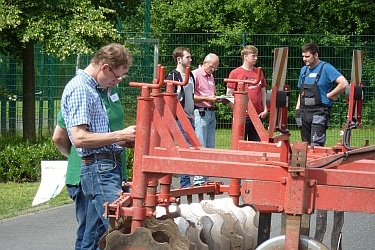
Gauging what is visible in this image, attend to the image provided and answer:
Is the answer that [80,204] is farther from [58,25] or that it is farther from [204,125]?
[58,25]

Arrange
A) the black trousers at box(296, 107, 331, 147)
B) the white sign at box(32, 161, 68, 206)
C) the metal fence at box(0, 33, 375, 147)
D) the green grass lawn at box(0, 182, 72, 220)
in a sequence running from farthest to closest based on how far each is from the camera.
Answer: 1. the metal fence at box(0, 33, 375, 147)
2. the black trousers at box(296, 107, 331, 147)
3. the green grass lawn at box(0, 182, 72, 220)
4. the white sign at box(32, 161, 68, 206)

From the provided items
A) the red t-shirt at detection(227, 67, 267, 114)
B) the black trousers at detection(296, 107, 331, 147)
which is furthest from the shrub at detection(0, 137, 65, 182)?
the black trousers at detection(296, 107, 331, 147)

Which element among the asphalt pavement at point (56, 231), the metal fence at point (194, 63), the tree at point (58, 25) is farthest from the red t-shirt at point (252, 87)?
the metal fence at point (194, 63)

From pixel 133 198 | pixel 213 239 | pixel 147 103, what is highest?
pixel 147 103

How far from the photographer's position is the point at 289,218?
575cm

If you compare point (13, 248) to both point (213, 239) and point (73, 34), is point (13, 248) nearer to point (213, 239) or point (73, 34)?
point (213, 239)

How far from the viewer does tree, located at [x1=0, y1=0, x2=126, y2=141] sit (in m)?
14.6

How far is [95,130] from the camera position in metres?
6.69

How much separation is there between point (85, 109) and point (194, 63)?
52.7 feet

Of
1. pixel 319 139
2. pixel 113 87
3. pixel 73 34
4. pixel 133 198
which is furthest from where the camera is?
pixel 73 34

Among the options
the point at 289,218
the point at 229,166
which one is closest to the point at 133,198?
the point at 229,166

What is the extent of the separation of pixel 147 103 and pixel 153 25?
24.6m

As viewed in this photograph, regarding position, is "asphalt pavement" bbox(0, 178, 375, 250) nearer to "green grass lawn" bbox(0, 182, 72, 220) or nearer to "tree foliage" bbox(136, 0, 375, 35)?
"green grass lawn" bbox(0, 182, 72, 220)

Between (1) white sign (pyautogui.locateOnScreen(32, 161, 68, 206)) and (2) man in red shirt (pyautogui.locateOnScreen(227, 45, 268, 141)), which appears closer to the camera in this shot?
(1) white sign (pyautogui.locateOnScreen(32, 161, 68, 206))
